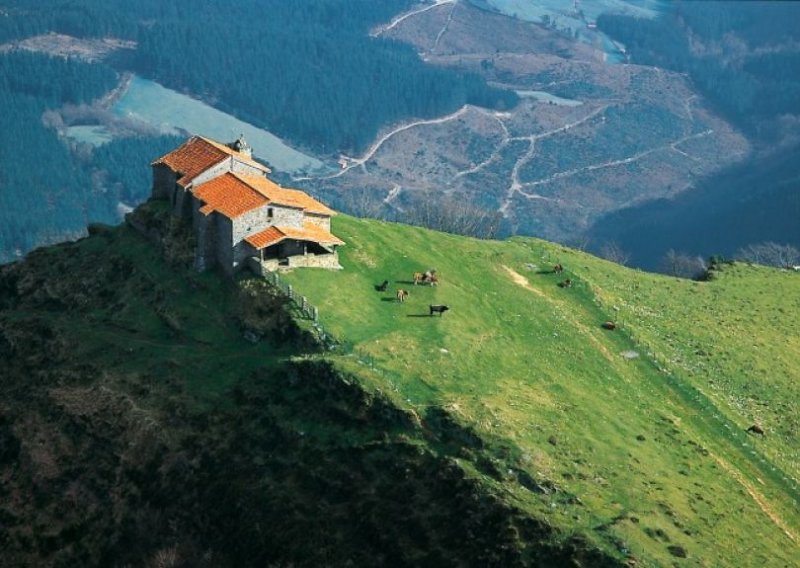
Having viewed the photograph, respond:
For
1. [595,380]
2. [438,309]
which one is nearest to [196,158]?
[438,309]

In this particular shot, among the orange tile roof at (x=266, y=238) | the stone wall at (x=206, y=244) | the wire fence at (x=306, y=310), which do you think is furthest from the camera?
the stone wall at (x=206, y=244)

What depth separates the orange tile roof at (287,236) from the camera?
79.8 m

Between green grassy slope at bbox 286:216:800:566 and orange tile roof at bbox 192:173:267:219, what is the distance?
20.3 ft

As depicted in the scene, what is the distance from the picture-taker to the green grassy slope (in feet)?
202

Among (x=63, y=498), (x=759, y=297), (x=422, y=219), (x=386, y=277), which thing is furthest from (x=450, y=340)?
(x=422, y=219)

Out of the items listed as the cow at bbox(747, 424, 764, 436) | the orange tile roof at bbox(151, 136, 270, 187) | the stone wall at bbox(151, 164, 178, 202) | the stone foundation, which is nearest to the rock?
the cow at bbox(747, 424, 764, 436)

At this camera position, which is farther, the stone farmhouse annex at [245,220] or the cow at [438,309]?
the stone farmhouse annex at [245,220]

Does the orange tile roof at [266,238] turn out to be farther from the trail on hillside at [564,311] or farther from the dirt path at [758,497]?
the dirt path at [758,497]

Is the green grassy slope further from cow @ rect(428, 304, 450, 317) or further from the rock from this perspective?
cow @ rect(428, 304, 450, 317)

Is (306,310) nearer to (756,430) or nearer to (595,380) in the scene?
(595,380)

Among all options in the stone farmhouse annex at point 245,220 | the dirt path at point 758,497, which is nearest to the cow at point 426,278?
the stone farmhouse annex at point 245,220

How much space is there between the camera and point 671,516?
61.5m

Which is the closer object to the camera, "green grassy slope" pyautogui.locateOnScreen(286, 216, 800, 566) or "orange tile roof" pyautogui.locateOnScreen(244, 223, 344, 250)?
"green grassy slope" pyautogui.locateOnScreen(286, 216, 800, 566)

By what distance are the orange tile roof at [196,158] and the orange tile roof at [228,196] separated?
168 centimetres
